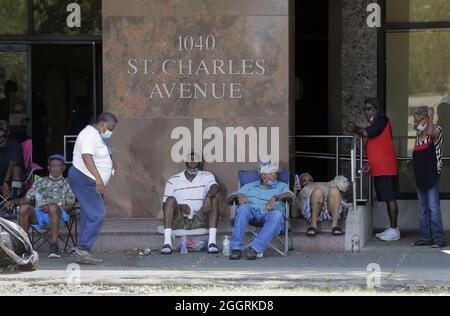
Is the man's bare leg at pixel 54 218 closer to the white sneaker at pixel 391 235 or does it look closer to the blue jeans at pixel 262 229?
the blue jeans at pixel 262 229

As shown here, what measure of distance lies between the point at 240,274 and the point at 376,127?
349 centimetres

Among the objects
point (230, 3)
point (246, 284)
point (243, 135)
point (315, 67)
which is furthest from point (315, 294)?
point (315, 67)

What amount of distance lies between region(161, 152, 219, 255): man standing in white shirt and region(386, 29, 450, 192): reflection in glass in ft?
11.5

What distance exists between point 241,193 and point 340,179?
1.37m

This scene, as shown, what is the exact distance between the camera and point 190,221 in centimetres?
1229

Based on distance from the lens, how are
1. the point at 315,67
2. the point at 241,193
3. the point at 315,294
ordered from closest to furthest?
the point at 315,294, the point at 241,193, the point at 315,67

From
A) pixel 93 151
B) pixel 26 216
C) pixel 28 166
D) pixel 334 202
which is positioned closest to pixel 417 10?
pixel 334 202

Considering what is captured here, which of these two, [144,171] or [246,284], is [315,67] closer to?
[144,171]

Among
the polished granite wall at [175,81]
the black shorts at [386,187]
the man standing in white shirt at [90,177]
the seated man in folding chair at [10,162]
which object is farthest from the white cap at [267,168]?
the seated man in folding chair at [10,162]

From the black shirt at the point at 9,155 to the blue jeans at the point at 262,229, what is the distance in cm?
361

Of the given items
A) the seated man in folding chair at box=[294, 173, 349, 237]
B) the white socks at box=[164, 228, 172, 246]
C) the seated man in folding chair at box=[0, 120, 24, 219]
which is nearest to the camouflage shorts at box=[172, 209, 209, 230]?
the white socks at box=[164, 228, 172, 246]

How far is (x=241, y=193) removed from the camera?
11953 mm

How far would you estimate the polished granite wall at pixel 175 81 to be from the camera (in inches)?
494

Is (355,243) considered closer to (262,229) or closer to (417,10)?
(262,229)
